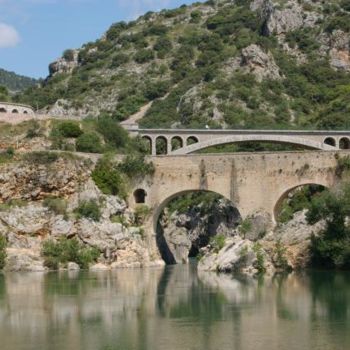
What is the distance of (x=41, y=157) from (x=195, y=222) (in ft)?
78.3

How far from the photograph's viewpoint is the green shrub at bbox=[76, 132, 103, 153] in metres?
68.0

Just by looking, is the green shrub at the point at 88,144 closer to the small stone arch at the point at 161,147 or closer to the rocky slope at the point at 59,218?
the rocky slope at the point at 59,218

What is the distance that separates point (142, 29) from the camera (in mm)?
138250

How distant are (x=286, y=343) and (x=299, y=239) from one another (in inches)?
972

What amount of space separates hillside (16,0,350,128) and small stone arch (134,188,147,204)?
101 ft

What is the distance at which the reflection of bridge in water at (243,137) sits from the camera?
76250mm

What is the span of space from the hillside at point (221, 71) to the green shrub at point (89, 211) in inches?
1436

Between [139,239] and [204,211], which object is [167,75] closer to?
[204,211]

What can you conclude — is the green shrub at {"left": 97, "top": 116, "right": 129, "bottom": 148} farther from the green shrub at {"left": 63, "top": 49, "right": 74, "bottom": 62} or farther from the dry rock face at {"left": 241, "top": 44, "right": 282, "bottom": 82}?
the green shrub at {"left": 63, "top": 49, "right": 74, "bottom": 62}

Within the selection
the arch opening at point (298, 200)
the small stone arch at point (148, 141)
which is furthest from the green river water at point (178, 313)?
the small stone arch at point (148, 141)

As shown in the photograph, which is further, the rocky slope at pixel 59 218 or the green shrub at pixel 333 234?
the rocky slope at pixel 59 218

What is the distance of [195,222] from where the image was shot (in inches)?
3310

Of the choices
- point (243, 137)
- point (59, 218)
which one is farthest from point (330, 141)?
point (59, 218)

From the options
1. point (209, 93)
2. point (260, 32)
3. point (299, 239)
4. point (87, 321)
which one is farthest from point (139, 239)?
point (260, 32)
